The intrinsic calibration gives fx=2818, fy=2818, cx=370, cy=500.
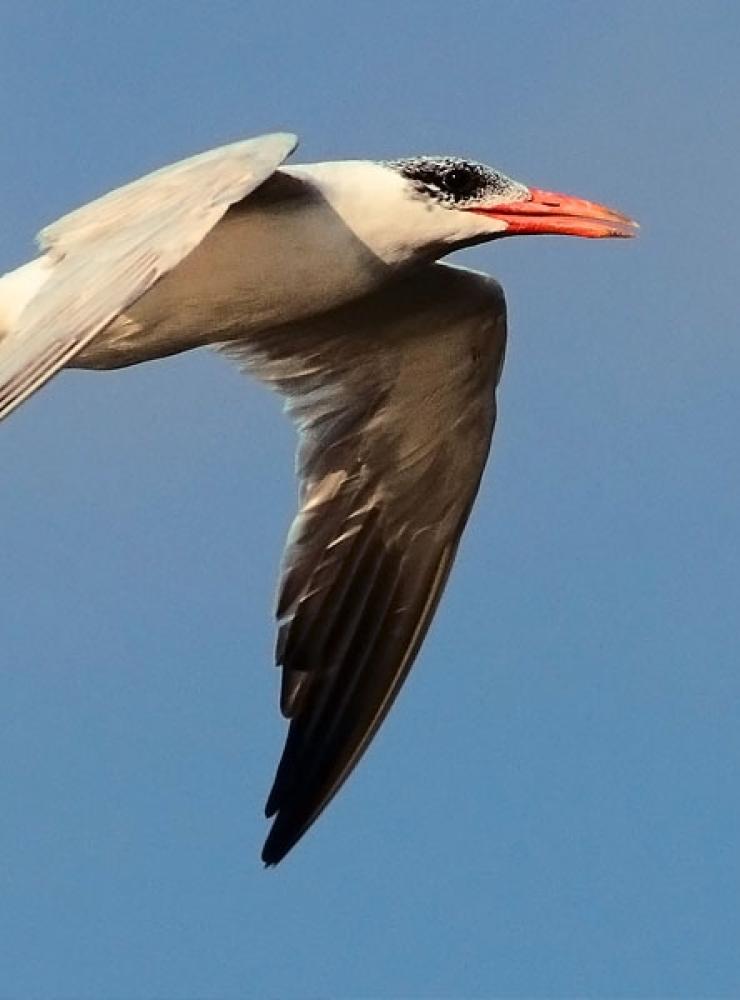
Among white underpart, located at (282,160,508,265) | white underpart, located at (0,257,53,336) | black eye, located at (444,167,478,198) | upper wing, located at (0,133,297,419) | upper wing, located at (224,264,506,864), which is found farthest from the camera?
upper wing, located at (224,264,506,864)

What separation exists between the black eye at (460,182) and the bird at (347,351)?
0.01 meters

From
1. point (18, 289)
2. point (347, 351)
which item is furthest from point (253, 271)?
point (347, 351)

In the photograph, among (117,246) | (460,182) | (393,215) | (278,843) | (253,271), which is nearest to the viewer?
(117,246)

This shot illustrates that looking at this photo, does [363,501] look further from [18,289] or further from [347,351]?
[18,289]

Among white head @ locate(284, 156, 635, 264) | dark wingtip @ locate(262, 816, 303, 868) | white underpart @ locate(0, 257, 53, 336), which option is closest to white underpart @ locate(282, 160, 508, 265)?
white head @ locate(284, 156, 635, 264)

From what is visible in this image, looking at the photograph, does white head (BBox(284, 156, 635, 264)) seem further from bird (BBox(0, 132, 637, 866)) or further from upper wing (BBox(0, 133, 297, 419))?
upper wing (BBox(0, 133, 297, 419))

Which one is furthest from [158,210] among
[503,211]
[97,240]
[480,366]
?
[480,366]

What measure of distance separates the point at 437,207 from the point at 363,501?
229 cm

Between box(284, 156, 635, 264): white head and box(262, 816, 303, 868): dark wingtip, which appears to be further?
box(262, 816, 303, 868): dark wingtip

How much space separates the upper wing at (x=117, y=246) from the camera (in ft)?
32.7

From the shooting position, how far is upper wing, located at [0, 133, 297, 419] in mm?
9953

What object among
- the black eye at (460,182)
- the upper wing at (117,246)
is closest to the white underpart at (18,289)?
the upper wing at (117,246)

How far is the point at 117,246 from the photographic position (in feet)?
35.7

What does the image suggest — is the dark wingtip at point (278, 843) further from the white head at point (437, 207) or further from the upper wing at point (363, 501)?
the white head at point (437, 207)
